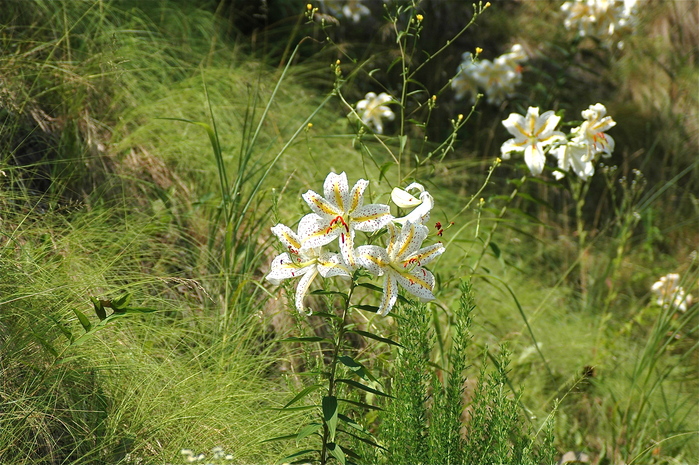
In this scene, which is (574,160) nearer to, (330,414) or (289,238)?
(289,238)

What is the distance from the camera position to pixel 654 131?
547 centimetres

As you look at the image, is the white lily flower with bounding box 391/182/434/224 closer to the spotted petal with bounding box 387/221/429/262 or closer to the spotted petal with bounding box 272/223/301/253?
the spotted petal with bounding box 387/221/429/262

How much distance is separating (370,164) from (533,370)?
4.28 ft

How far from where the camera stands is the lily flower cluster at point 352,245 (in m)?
1.65

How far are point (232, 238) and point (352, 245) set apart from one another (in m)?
1.13

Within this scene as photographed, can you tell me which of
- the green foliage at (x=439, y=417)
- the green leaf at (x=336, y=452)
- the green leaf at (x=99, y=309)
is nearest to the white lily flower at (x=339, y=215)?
the green foliage at (x=439, y=417)

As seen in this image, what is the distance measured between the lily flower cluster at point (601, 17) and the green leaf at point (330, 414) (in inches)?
129

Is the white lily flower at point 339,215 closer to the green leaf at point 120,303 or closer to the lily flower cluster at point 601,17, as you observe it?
the green leaf at point 120,303

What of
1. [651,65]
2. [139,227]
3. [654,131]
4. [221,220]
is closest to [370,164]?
[221,220]

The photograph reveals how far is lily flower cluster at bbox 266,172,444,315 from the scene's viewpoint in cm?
165

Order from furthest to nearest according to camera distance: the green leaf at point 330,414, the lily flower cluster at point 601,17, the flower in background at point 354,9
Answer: the flower in background at point 354,9, the lily flower cluster at point 601,17, the green leaf at point 330,414

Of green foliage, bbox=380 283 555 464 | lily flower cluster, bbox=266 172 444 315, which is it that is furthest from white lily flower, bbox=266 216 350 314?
green foliage, bbox=380 283 555 464

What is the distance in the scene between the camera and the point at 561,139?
2490mm

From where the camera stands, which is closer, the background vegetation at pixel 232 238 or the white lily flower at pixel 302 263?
the white lily flower at pixel 302 263
